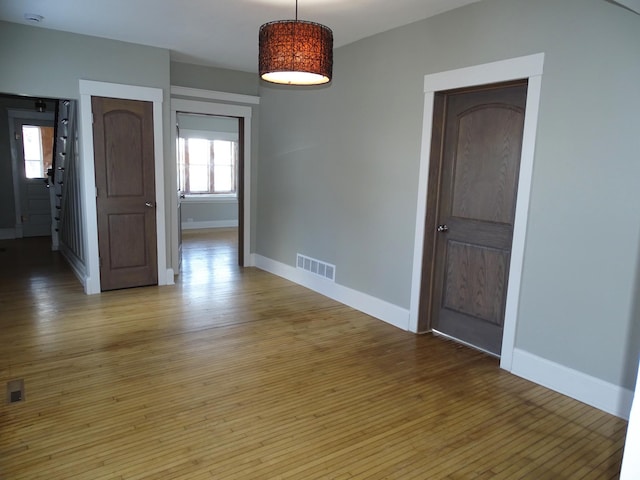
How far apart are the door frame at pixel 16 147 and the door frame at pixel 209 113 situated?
420 centimetres

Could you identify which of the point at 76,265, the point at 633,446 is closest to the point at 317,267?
the point at 76,265

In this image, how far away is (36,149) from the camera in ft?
27.2

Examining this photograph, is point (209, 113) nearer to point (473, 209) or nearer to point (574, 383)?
point (473, 209)

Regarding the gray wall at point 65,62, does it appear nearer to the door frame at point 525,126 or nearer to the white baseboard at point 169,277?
the white baseboard at point 169,277

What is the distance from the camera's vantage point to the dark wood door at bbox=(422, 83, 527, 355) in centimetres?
333

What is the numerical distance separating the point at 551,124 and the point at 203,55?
13.1 ft

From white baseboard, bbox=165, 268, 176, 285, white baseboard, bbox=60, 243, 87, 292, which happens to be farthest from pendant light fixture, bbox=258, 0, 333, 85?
white baseboard, bbox=60, 243, 87, 292

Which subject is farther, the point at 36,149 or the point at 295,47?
the point at 36,149

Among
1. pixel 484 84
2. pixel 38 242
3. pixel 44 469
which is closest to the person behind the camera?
pixel 44 469

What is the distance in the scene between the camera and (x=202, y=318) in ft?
13.8

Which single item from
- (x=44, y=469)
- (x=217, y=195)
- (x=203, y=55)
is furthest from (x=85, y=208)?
(x=217, y=195)

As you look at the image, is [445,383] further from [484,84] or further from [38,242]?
[38,242]

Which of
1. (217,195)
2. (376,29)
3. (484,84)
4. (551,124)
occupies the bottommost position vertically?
(217,195)

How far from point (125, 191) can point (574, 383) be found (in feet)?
15.4
